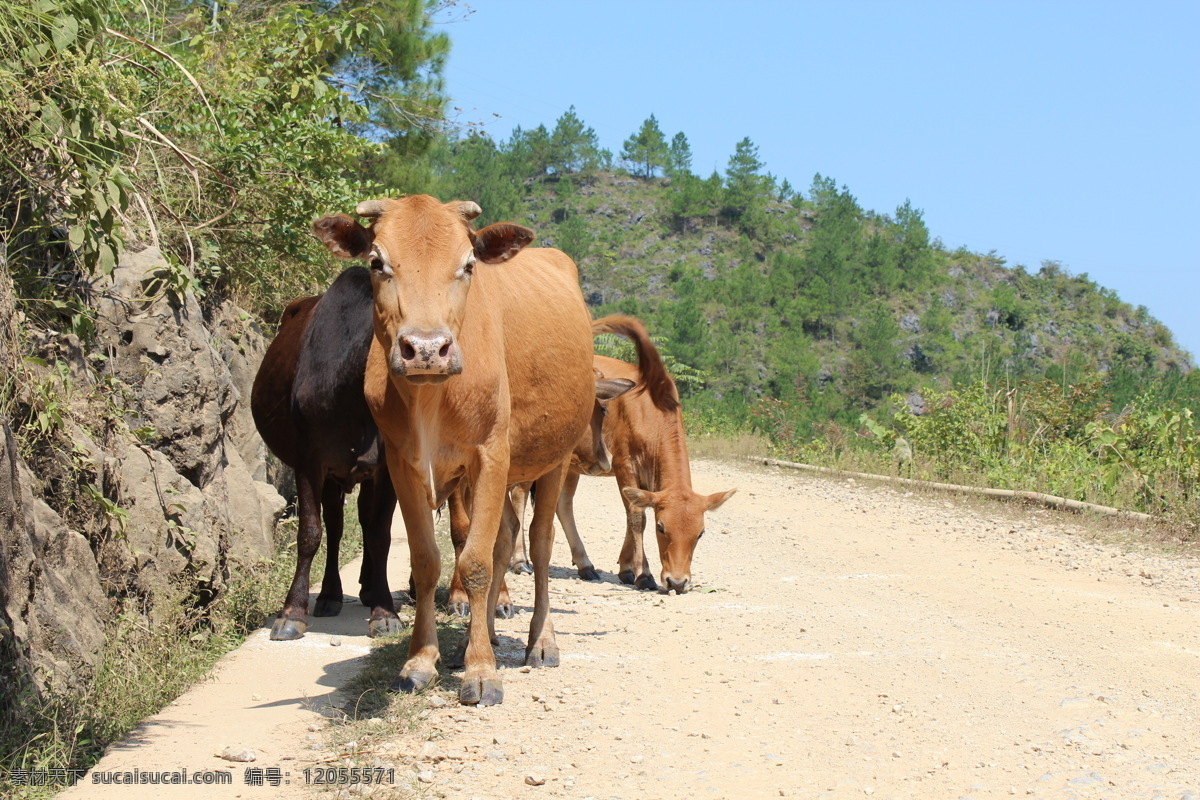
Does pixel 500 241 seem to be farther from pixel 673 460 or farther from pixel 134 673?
pixel 673 460

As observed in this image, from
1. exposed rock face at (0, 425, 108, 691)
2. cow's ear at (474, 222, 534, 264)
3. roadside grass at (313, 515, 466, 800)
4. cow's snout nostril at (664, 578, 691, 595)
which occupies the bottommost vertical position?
roadside grass at (313, 515, 466, 800)

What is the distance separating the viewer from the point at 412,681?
212 inches

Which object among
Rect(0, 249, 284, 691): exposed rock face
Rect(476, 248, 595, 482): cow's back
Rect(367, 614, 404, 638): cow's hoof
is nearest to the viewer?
Rect(0, 249, 284, 691): exposed rock face

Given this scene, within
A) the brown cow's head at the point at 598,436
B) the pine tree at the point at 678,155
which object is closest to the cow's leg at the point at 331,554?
the brown cow's head at the point at 598,436

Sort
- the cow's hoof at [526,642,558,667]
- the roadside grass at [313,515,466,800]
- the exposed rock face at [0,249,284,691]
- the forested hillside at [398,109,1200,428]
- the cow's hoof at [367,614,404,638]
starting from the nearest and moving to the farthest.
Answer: the roadside grass at [313,515,466,800], the exposed rock face at [0,249,284,691], the cow's hoof at [526,642,558,667], the cow's hoof at [367,614,404,638], the forested hillside at [398,109,1200,428]

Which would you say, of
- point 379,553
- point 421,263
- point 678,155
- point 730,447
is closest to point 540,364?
point 421,263

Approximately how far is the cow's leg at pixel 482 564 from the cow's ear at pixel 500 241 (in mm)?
863

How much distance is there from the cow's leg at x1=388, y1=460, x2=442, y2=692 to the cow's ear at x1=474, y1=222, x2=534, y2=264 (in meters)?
1.09

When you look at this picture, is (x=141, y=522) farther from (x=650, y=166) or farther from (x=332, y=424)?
(x=650, y=166)

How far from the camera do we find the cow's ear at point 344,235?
5027mm

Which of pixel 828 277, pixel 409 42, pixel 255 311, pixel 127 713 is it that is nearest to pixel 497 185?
pixel 828 277

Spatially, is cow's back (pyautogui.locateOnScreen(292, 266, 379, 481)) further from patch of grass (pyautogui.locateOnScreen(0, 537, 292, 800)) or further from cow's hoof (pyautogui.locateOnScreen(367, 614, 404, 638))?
patch of grass (pyautogui.locateOnScreen(0, 537, 292, 800))


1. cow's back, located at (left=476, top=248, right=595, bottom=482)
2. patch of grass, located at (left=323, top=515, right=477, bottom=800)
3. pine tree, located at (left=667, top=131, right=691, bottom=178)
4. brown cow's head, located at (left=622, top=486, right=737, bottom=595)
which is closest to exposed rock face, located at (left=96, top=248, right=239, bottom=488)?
patch of grass, located at (left=323, top=515, right=477, bottom=800)

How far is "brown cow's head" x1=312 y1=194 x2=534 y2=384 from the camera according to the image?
4496mm
